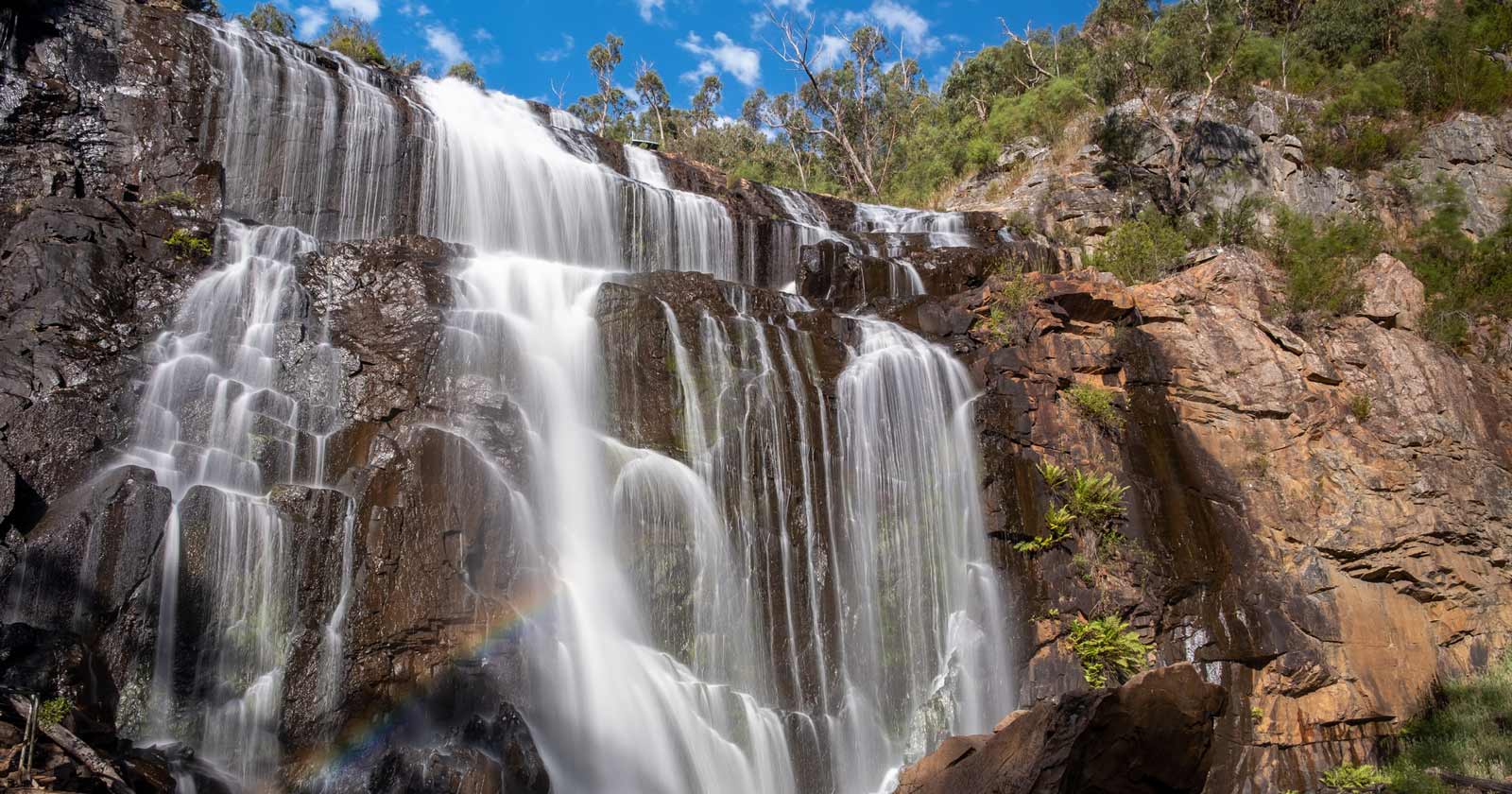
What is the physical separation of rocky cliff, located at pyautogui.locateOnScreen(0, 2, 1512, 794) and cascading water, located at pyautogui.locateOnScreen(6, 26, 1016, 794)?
0.10 meters

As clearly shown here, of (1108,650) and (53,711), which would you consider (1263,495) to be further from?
(53,711)

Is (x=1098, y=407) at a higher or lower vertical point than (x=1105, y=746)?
higher

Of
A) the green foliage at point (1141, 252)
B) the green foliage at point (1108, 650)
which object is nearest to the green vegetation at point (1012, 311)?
the green foliage at point (1141, 252)

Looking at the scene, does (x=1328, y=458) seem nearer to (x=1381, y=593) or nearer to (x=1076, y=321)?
(x=1381, y=593)

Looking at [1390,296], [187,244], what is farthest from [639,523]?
[1390,296]

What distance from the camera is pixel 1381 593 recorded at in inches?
530

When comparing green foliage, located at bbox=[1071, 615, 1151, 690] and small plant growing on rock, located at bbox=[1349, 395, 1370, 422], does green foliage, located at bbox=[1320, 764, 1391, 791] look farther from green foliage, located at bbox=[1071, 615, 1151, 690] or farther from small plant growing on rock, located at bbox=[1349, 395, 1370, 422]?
small plant growing on rock, located at bbox=[1349, 395, 1370, 422]

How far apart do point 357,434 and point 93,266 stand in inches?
175

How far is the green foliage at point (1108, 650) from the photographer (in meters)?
12.2

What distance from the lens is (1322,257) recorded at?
59.3ft

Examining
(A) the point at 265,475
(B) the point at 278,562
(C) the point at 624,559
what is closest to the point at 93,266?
(A) the point at 265,475

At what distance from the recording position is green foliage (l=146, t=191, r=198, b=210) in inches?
514

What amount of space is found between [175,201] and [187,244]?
131 cm

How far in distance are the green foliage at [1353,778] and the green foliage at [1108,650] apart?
289 centimetres
